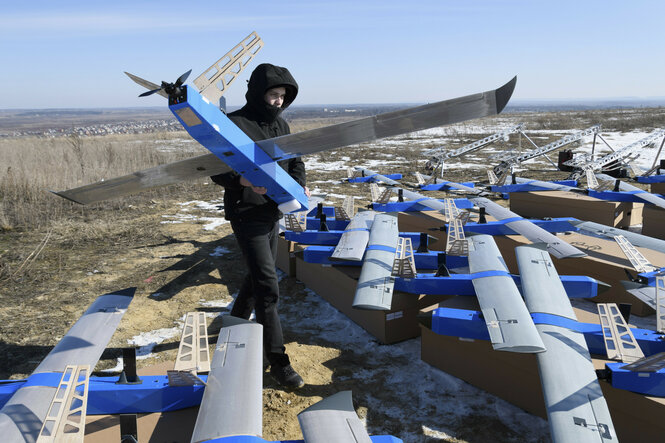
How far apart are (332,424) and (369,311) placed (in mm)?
2307

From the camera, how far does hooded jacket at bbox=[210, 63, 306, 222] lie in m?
2.90

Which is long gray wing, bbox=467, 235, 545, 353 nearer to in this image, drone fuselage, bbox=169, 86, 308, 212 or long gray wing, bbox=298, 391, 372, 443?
long gray wing, bbox=298, 391, 372, 443

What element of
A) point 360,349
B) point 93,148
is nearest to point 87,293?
point 360,349

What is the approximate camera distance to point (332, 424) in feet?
5.37

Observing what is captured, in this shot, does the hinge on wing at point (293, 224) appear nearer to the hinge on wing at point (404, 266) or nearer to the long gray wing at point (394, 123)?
the hinge on wing at point (404, 266)

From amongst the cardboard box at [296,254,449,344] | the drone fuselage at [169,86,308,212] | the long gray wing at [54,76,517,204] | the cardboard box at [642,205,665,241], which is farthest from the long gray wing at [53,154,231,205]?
the cardboard box at [642,205,665,241]

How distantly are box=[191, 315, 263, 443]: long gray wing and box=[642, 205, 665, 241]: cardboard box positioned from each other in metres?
7.03

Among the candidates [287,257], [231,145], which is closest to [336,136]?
[231,145]

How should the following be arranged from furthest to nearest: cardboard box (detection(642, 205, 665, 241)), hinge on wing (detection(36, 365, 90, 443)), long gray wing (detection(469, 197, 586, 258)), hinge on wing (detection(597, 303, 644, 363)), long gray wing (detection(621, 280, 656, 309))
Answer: cardboard box (detection(642, 205, 665, 241))
long gray wing (detection(469, 197, 586, 258))
long gray wing (detection(621, 280, 656, 309))
hinge on wing (detection(597, 303, 644, 363))
hinge on wing (detection(36, 365, 90, 443))

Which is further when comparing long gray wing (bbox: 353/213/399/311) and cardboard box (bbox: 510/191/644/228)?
cardboard box (bbox: 510/191/644/228)

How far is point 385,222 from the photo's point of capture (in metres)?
4.66

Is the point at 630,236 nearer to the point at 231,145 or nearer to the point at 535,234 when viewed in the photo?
the point at 535,234

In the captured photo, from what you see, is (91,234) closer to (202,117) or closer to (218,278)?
(218,278)

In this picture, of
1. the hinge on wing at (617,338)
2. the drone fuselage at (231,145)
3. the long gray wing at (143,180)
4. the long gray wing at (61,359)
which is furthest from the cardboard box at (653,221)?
the long gray wing at (61,359)
